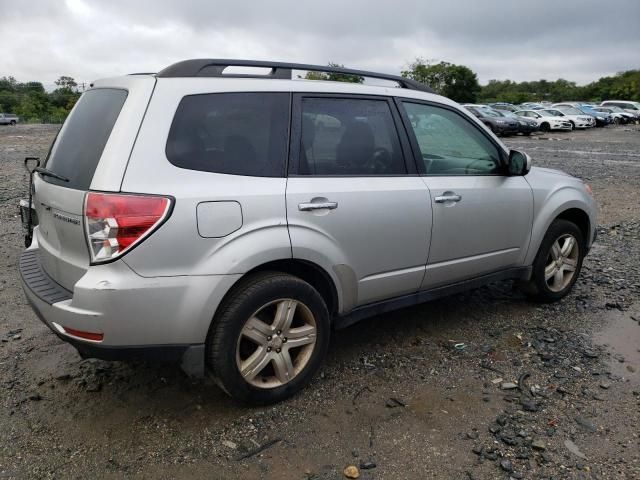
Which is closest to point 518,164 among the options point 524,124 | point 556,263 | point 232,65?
point 556,263

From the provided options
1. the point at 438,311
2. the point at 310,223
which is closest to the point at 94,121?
the point at 310,223

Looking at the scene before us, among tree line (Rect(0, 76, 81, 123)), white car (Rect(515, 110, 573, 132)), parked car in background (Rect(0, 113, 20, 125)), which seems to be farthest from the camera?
tree line (Rect(0, 76, 81, 123))

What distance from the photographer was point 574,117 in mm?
33500

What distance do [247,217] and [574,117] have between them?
115 feet

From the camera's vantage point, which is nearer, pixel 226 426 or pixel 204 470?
pixel 204 470

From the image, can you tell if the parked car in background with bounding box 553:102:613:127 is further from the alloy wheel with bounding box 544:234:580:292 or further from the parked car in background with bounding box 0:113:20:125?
the parked car in background with bounding box 0:113:20:125

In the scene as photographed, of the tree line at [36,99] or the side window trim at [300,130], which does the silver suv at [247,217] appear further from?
the tree line at [36,99]

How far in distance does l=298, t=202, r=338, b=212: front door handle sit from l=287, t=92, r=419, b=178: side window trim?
180 mm

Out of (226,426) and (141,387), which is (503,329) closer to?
(226,426)

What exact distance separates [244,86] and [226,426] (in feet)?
6.03

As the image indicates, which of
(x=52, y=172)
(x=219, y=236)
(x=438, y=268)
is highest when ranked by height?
(x=52, y=172)

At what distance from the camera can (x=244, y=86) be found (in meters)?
3.06

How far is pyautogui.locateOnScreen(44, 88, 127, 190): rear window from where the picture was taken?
2.78 meters

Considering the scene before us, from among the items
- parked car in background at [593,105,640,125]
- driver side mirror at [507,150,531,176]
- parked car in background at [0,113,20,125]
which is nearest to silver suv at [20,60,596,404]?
driver side mirror at [507,150,531,176]
